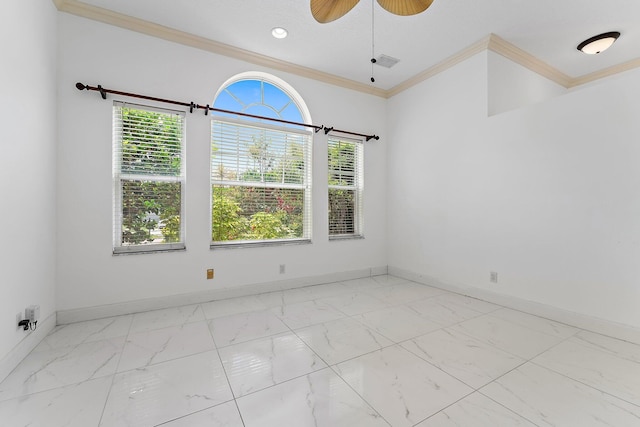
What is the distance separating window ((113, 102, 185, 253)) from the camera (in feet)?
8.91

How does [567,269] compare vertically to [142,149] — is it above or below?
below

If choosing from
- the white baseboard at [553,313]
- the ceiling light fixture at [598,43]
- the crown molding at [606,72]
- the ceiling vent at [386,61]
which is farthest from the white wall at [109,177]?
the crown molding at [606,72]

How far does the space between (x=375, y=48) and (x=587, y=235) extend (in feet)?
9.46

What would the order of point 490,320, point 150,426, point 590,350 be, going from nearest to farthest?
point 150,426
point 590,350
point 490,320

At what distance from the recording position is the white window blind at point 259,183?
128 inches

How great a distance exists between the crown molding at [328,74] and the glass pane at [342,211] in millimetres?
1607

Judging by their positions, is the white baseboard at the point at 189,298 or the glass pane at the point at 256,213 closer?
the white baseboard at the point at 189,298

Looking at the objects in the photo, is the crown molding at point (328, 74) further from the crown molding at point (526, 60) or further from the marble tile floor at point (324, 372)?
the marble tile floor at point (324, 372)

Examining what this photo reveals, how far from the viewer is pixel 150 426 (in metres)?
1.30

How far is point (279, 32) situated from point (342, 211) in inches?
95.3

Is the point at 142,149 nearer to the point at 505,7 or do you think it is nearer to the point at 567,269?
the point at 505,7

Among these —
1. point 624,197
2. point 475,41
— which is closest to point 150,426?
point 624,197

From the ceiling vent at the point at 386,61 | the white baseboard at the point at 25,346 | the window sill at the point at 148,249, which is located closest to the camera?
the white baseboard at the point at 25,346

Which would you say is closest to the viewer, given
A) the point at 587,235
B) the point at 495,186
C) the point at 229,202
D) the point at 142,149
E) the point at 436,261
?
the point at 587,235
